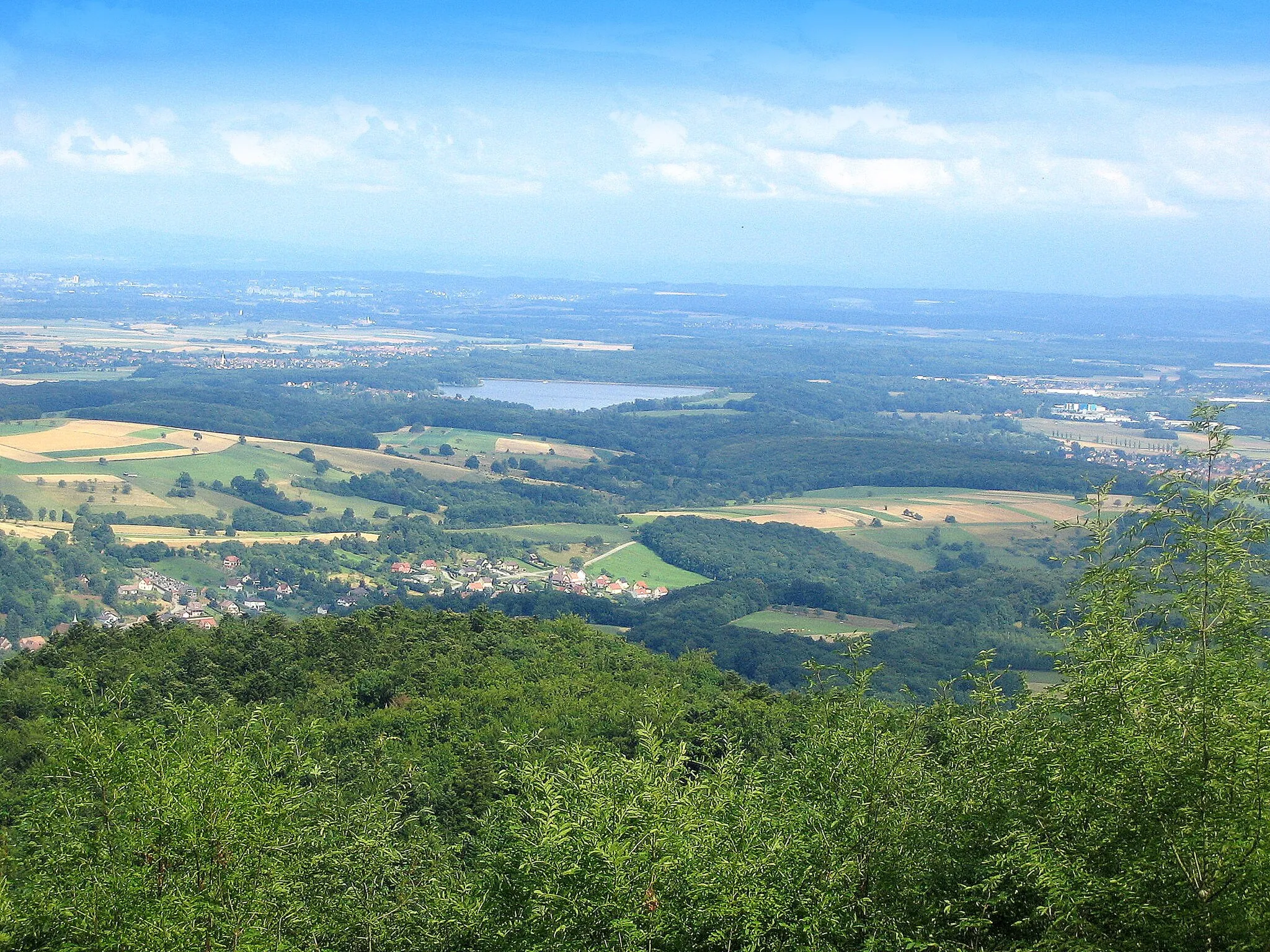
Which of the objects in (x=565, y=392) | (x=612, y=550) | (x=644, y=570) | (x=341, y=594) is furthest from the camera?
(x=565, y=392)

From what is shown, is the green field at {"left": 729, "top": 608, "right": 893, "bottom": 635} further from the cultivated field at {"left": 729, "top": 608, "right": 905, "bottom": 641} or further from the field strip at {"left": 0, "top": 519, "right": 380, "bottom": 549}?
the field strip at {"left": 0, "top": 519, "right": 380, "bottom": 549}

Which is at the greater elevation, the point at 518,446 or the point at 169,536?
the point at 518,446

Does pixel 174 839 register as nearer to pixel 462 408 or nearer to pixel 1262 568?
pixel 1262 568

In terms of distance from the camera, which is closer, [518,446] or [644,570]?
[644,570]

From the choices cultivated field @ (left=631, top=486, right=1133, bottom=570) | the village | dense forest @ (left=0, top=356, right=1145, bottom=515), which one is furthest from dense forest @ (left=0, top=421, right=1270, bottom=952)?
dense forest @ (left=0, top=356, right=1145, bottom=515)

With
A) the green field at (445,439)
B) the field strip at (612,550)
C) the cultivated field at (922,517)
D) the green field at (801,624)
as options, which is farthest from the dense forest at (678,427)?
the green field at (801,624)

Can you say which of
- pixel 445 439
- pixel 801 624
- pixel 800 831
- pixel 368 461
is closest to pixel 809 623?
pixel 801 624

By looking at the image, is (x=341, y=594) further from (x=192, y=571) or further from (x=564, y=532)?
(x=564, y=532)

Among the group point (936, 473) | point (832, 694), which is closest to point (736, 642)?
point (832, 694)
